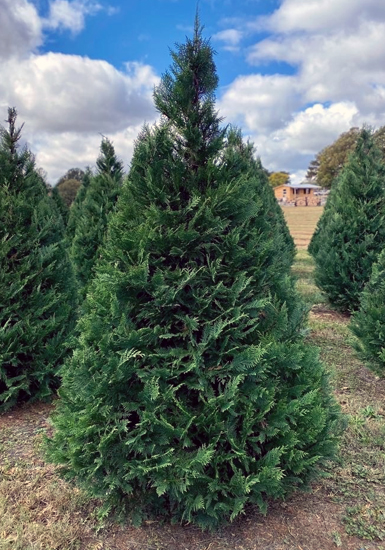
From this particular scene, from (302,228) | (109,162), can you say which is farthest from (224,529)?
(302,228)

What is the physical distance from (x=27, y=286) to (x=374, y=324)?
4100 mm

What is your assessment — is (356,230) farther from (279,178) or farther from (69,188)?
(279,178)

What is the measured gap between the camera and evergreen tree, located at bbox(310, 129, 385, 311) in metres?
8.27

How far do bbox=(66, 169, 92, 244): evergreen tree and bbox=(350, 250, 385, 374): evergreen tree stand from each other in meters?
7.89

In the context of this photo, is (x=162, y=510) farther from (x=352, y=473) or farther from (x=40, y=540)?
(x=352, y=473)

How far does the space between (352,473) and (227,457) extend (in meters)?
1.50

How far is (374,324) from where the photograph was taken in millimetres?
5133

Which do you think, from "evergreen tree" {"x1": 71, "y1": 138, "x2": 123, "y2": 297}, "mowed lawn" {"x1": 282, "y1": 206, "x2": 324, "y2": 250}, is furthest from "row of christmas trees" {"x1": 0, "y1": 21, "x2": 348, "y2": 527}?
"mowed lawn" {"x1": 282, "y1": 206, "x2": 324, "y2": 250}

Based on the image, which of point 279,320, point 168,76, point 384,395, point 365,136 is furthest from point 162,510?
point 365,136

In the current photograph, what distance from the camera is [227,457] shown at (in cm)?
239

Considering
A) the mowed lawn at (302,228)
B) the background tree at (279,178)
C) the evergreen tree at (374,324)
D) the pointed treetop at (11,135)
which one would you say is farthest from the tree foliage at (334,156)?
the pointed treetop at (11,135)

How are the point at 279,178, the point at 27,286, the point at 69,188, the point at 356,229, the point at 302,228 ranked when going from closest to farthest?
the point at 27,286 < the point at 356,229 < the point at 302,228 < the point at 69,188 < the point at 279,178

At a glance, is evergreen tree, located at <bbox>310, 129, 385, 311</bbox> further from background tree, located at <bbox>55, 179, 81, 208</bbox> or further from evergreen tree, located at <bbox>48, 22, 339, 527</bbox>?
background tree, located at <bbox>55, 179, 81, 208</bbox>

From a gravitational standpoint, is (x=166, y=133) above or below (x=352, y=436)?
above
